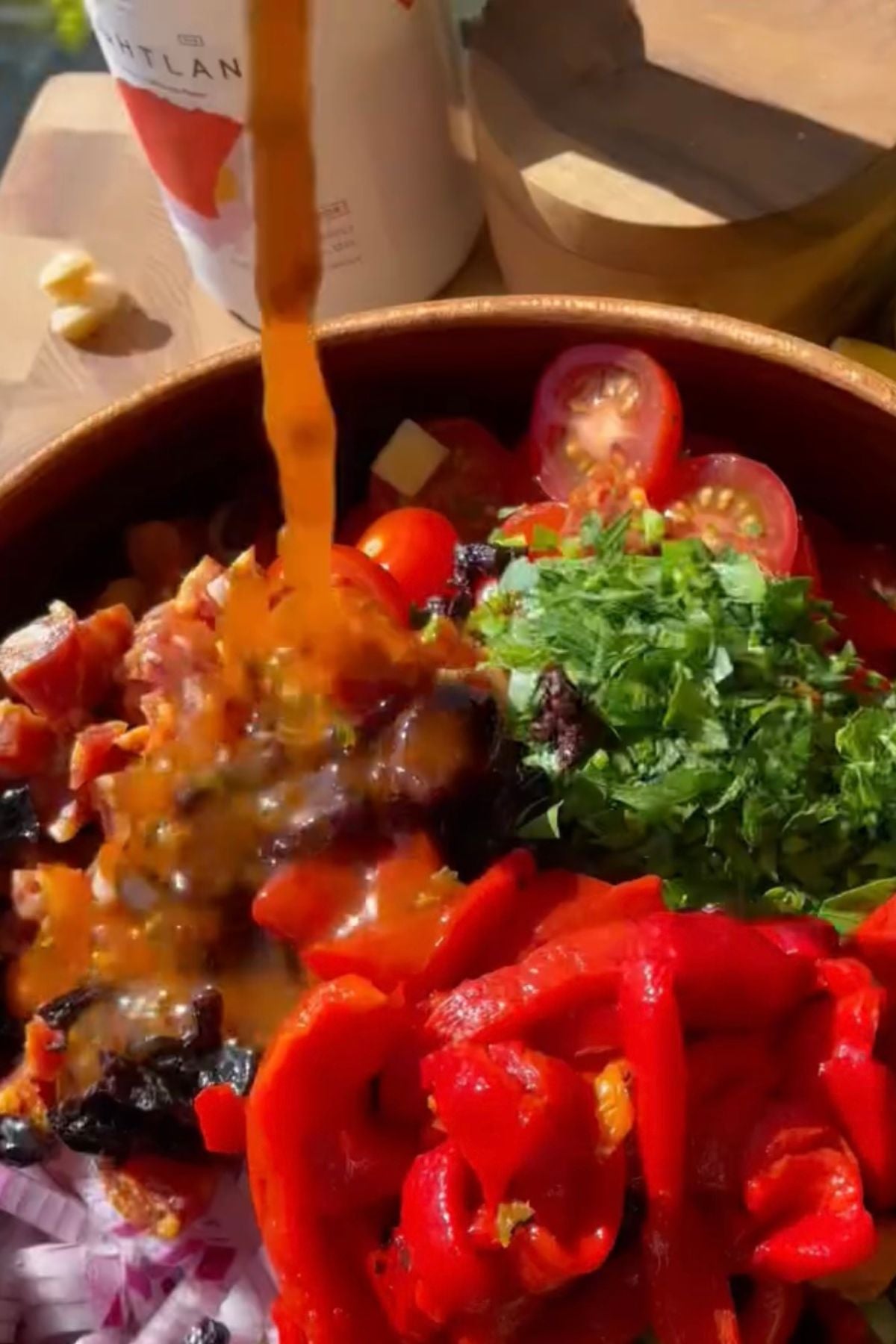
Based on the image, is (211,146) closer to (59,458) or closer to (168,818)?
(59,458)

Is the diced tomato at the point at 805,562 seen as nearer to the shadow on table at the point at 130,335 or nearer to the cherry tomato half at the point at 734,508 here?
the cherry tomato half at the point at 734,508

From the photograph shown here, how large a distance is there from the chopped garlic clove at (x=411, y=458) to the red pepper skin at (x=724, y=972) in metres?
0.71

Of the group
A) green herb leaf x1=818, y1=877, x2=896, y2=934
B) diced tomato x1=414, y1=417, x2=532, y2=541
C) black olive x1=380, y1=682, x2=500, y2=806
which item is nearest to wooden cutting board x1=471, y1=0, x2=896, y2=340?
diced tomato x1=414, y1=417, x2=532, y2=541

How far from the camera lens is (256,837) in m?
1.34

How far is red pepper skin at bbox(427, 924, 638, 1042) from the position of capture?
113cm

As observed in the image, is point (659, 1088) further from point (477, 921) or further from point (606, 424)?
point (606, 424)

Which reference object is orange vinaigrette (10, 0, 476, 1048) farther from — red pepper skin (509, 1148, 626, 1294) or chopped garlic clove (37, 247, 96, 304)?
chopped garlic clove (37, 247, 96, 304)

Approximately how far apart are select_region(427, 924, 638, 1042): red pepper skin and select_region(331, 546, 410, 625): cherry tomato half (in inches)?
16.9

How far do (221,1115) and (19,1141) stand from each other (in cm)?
27

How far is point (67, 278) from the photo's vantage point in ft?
6.85

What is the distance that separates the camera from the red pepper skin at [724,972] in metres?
1.14

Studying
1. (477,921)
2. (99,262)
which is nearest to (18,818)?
(477,921)

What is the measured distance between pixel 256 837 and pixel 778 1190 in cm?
54

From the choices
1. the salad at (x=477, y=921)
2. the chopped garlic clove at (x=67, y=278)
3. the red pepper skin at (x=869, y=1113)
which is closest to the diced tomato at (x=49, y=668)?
the salad at (x=477, y=921)
